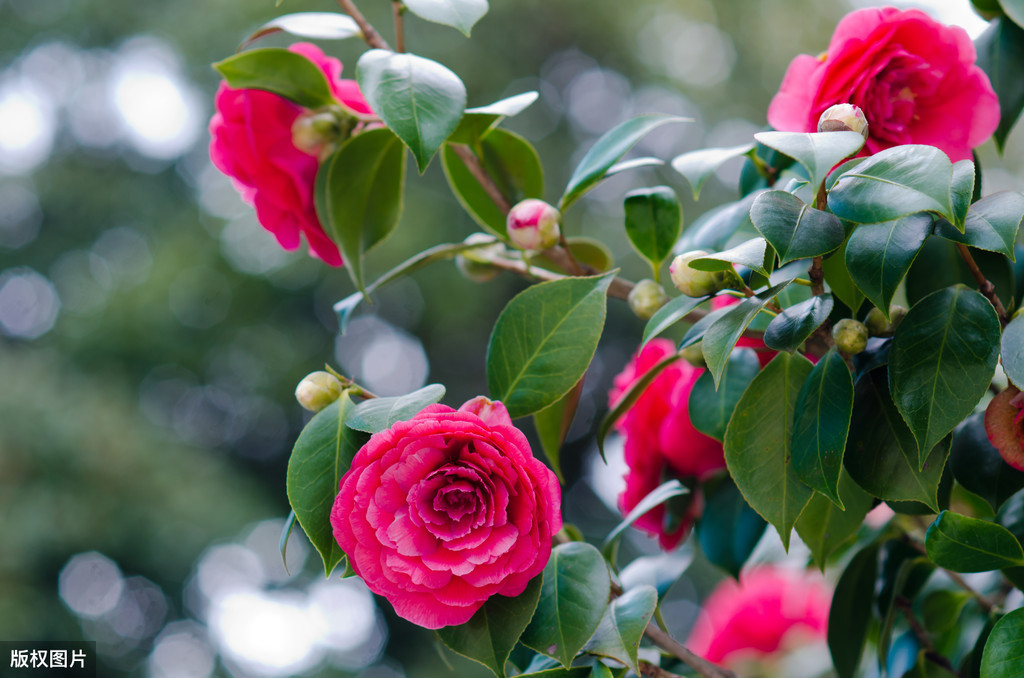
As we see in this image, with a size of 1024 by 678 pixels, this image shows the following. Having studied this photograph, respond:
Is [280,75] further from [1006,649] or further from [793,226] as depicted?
[1006,649]

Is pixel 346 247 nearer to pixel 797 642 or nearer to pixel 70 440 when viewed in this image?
pixel 797 642

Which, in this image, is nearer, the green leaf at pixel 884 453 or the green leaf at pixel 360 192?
the green leaf at pixel 884 453

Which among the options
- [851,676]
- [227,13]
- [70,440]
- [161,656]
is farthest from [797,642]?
[227,13]

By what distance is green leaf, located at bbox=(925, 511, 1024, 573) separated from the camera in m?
→ 0.29

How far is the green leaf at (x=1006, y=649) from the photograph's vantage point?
28cm

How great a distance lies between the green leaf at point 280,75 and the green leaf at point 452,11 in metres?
0.08

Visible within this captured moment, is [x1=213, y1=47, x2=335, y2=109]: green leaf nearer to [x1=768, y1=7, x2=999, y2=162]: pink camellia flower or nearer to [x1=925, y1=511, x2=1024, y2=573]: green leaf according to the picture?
[x1=768, y1=7, x2=999, y2=162]: pink camellia flower

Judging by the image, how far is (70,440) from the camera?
235 centimetres

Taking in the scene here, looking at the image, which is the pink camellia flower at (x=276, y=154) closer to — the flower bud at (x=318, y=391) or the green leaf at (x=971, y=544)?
the flower bud at (x=318, y=391)

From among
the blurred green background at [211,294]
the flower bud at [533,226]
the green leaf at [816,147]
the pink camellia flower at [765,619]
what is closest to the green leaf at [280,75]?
the flower bud at [533,226]

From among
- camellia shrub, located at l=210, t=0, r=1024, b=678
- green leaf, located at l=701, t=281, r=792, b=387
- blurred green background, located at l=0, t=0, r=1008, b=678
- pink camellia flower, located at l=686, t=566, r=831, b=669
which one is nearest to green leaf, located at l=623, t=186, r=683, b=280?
camellia shrub, located at l=210, t=0, r=1024, b=678

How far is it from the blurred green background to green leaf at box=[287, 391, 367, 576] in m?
2.33

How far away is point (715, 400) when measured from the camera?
15.7 inches

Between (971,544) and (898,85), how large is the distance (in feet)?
0.66
